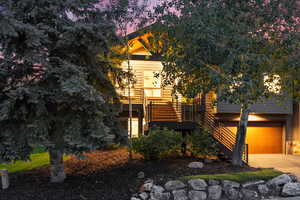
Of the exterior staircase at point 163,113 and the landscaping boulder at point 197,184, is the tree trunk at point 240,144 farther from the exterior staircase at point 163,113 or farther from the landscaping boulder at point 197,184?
→ the exterior staircase at point 163,113

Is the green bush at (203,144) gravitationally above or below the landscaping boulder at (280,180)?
above

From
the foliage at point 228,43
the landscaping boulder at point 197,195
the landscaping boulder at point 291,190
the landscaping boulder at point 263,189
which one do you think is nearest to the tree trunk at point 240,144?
the foliage at point 228,43

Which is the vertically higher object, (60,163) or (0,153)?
(0,153)

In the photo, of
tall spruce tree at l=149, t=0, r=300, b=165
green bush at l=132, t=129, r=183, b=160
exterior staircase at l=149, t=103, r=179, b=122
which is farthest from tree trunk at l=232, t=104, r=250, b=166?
exterior staircase at l=149, t=103, r=179, b=122

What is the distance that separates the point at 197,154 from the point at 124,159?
9.11 feet

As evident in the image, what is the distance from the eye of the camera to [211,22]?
725 cm

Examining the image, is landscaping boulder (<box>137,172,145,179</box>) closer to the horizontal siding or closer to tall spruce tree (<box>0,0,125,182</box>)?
tall spruce tree (<box>0,0,125,182</box>)

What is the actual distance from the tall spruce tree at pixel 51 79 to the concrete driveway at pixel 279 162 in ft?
25.1

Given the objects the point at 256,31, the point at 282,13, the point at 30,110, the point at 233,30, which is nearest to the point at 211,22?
the point at 233,30

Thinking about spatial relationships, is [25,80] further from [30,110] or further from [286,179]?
[286,179]

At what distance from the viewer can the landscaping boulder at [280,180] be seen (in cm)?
750

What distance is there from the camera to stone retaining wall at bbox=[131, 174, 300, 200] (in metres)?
6.88

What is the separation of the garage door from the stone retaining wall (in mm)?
7139

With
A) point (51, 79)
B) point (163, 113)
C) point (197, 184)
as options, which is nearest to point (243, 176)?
point (197, 184)
